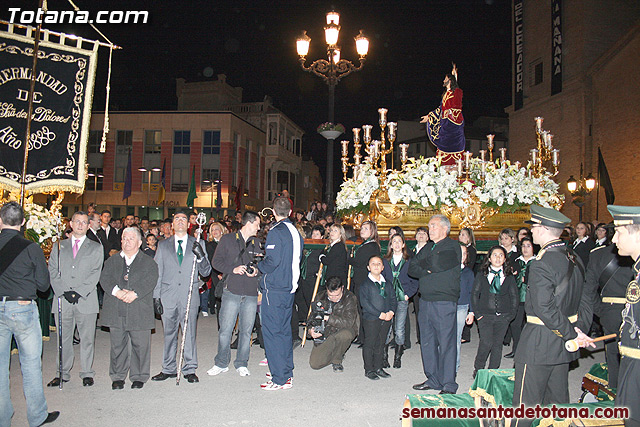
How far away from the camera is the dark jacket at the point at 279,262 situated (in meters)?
6.36

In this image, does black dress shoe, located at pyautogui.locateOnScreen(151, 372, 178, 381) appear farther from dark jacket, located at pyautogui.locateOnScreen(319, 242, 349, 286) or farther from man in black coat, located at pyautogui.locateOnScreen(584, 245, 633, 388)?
man in black coat, located at pyautogui.locateOnScreen(584, 245, 633, 388)

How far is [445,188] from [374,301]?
154 inches

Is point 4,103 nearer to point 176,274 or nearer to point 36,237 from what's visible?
point 36,237

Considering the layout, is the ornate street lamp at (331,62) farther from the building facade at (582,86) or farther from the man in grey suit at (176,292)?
the building facade at (582,86)

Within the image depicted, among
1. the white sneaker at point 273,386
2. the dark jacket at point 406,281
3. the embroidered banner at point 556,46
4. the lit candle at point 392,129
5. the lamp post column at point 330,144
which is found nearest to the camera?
the white sneaker at point 273,386

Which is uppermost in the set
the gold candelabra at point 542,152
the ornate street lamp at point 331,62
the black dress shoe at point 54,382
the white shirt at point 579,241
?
the ornate street lamp at point 331,62

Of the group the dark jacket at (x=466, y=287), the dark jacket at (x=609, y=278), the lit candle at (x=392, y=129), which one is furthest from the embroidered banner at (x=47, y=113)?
the dark jacket at (x=609, y=278)

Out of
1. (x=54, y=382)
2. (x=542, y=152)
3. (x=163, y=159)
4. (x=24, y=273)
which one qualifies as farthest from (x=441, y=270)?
(x=163, y=159)

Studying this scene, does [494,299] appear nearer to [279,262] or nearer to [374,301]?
→ [374,301]

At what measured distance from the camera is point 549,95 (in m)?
29.7

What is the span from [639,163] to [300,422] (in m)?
22.4

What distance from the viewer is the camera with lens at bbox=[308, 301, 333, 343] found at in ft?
24.7

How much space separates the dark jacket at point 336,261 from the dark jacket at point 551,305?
14.5 feet

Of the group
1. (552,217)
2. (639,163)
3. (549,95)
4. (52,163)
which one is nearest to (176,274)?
(52,163)
